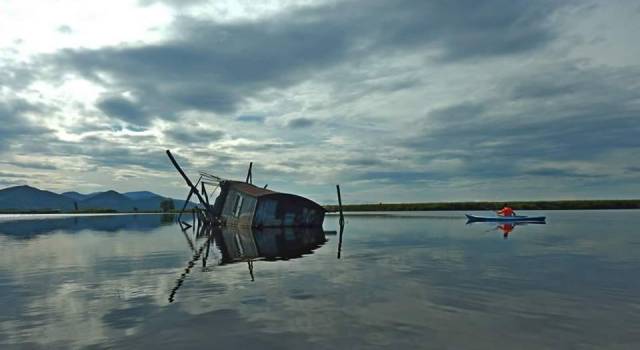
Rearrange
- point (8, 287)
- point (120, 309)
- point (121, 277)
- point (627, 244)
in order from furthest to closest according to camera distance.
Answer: point (627, 244) → point (121, 277) → point (8, 287) → point (120, 309)

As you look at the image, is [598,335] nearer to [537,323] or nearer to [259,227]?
[537,323]

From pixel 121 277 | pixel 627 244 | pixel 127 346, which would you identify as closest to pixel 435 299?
pixel 127 346

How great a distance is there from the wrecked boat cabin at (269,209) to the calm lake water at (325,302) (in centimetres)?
1840

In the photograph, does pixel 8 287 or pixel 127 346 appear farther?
pixel 8 287

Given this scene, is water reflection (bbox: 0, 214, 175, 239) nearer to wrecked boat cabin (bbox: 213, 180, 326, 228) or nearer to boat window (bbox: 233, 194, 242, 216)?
boat window (bbox: 233, 194, 242, 216)

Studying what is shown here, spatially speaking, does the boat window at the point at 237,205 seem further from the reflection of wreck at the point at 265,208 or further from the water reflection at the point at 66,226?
the water reflection at the point at 66,226

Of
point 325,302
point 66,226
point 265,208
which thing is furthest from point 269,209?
point 66,226

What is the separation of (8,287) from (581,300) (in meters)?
20.5

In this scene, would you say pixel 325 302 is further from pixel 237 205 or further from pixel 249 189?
pixel 237 205

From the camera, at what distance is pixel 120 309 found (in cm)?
1166

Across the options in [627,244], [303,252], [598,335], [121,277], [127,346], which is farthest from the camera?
[627,244]

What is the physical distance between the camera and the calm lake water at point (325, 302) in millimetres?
8898

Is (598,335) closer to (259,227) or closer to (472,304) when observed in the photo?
(472,304)

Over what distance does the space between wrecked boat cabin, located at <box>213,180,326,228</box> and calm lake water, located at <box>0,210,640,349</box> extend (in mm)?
18396
